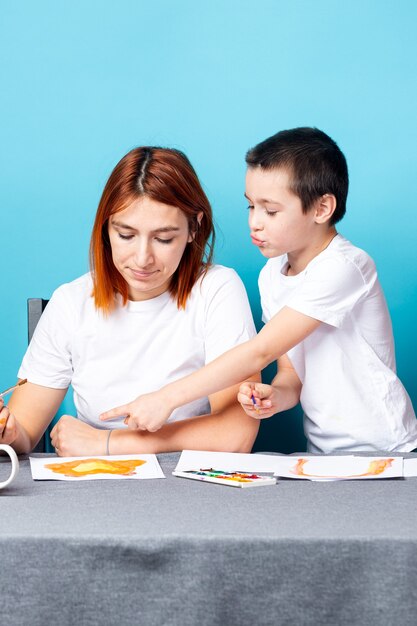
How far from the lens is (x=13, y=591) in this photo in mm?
916

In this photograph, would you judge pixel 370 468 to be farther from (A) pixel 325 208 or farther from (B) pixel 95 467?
(A) pixel 325 208

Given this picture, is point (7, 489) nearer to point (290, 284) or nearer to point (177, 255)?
point (177, 255)

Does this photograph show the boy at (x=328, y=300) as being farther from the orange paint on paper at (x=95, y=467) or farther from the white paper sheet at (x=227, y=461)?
the orange paint on paper at (x=95, y=467)

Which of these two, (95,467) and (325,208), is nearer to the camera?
(95,467)

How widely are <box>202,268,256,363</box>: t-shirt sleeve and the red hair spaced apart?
0.20ft

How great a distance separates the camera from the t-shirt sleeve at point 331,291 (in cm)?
162

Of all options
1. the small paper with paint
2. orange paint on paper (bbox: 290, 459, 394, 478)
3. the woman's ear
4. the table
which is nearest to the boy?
the woman's ear

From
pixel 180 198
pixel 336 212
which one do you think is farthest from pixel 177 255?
pixel 336 212

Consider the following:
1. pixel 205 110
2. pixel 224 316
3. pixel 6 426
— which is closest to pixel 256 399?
pixel 224 316

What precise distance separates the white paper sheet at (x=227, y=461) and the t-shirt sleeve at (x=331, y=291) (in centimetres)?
31

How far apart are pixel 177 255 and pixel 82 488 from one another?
0.62m

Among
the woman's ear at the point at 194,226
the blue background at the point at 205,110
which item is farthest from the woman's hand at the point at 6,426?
the blue background at the point at 205,110

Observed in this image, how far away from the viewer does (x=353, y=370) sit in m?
1.72

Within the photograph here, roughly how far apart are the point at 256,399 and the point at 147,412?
8.3 inches
